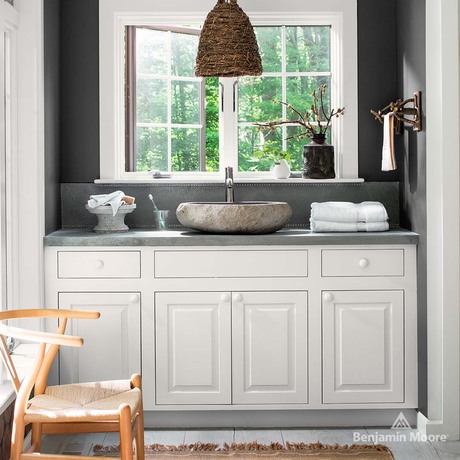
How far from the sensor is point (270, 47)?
4.61 metres

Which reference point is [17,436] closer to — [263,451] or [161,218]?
[263,451]

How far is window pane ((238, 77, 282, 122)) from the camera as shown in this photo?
4.63 metres

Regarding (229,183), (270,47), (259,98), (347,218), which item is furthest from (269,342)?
(270,47)

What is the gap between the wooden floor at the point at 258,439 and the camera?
3622 millimetres

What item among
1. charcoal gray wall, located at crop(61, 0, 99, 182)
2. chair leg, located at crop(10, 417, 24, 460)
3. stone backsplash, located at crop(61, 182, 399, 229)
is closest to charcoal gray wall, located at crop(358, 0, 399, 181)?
stone backsplash, located at crop(61, 182, 399, 229)

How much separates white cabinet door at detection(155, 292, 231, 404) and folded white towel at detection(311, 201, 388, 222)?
2.14ft

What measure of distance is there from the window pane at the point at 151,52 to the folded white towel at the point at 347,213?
1.30 metres

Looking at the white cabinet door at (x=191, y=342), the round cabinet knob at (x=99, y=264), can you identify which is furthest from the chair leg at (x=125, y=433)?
the round cabinet knob at (x=99, y=264)

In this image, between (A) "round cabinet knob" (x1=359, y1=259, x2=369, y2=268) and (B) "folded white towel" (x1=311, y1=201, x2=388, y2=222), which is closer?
(A) "round cabinet knob" (x1=359, y1=259, x2=369, y2=268)

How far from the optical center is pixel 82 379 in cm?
390

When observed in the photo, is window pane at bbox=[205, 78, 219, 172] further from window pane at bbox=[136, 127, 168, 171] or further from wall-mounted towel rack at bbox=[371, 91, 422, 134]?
wall-mounted towel rack at bbox=[371, 91, 422, 134]

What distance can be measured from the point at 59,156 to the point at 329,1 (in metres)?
1.74

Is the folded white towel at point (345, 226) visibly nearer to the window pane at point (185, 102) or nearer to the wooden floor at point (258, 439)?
the wooden floor at point (258, 439)

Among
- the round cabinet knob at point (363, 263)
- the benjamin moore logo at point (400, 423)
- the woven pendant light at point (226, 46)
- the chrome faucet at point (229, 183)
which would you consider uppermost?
the woven pendant light at point (226, 46)
